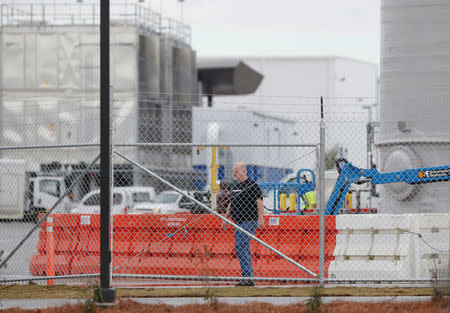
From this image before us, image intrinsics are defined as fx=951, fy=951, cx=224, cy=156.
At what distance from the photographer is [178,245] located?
15.7 m

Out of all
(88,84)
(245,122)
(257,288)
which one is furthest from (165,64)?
(257,288)

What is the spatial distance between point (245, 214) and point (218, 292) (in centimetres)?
201

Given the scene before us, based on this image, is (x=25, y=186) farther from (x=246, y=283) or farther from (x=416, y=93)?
(x=246, y=283)

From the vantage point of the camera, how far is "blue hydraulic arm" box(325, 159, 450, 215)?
16.0 metres

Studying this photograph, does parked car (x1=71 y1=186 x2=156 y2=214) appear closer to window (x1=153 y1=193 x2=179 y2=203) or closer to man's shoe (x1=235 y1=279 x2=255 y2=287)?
window (x1=153 y1=193 x2=179 y2=203)

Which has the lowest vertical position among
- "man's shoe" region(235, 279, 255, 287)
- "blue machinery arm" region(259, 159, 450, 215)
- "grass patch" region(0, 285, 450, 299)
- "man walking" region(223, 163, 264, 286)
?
"man's shoe" region(235, 279, 255, 287)

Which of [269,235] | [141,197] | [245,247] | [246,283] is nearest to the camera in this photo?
[246,283]

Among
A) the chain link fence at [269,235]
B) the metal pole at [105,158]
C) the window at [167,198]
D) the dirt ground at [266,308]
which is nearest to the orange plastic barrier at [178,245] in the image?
the chain link fence at [269,235]

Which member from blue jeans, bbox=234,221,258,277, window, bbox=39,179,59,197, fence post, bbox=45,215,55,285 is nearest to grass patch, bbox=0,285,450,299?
blue jeans, bbox=234,221,258,277

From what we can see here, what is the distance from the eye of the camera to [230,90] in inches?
2840

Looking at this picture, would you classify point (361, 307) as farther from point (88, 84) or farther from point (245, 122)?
point (88, 84)

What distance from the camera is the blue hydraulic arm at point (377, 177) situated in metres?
16.0

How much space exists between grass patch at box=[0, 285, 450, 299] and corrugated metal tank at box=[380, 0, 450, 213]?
4157 mm

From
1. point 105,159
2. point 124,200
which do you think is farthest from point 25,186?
point 105,159
